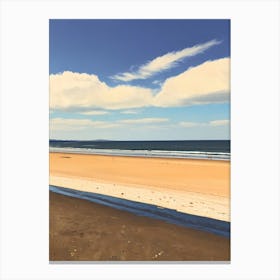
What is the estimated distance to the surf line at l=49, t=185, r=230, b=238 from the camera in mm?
4616

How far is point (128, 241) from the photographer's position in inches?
169

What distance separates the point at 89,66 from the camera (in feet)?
16.3

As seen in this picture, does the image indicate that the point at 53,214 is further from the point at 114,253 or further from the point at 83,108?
the point at 83,108

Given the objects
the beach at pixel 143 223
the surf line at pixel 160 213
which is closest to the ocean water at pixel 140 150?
the beach at pixel 143 223

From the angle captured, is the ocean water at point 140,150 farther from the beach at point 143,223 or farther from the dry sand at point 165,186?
the beach at point 143,223

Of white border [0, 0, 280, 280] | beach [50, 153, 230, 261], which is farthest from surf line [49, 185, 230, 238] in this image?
white border [0, 0, 280, 280]

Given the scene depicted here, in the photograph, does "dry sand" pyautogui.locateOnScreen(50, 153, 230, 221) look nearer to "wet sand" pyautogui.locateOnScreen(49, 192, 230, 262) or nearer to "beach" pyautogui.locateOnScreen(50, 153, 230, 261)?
"beach" pyautogui.locateOnScreen(50, 153, 230, 261)

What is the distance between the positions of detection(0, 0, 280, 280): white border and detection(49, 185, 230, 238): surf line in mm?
378
